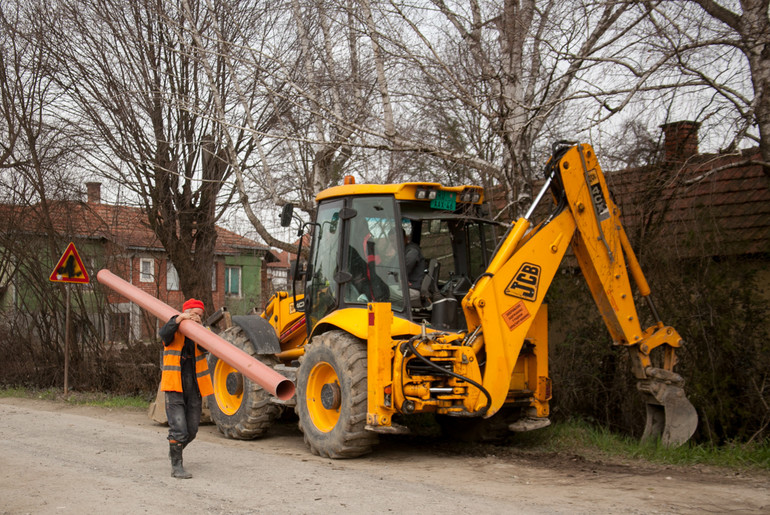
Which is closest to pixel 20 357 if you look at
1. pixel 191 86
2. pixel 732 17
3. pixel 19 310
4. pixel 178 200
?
pixel 19 310

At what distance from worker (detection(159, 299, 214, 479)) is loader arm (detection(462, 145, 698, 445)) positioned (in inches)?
104

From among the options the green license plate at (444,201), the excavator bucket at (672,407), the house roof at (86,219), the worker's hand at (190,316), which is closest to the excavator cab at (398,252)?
the green license plate at (444,201)

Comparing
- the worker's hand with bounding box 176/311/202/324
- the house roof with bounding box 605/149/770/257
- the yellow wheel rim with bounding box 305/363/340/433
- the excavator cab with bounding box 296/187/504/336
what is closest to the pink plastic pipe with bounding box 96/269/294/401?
the worker's hand with bounding box 176/311/202/324

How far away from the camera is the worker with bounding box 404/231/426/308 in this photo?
8359 mm

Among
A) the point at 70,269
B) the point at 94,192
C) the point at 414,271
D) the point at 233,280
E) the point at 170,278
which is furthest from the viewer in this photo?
the point at 233,280

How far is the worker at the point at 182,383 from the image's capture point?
7355 mm

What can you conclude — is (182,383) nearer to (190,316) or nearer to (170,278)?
(190,316)

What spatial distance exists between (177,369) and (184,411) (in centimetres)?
40

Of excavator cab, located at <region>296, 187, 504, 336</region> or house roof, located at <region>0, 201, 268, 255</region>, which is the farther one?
house roof, located at <region>0, 201, 268, 255</region>

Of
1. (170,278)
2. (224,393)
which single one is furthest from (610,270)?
(170,278)

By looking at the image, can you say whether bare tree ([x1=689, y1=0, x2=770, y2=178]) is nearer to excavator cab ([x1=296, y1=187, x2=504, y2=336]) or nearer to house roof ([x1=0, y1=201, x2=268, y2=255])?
excavator cab ([x1=296, y1=187, x2=504, y2=336])

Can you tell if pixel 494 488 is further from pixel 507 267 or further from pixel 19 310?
pixel 19 310

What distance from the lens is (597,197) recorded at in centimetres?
819

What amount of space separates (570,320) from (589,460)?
262cm
